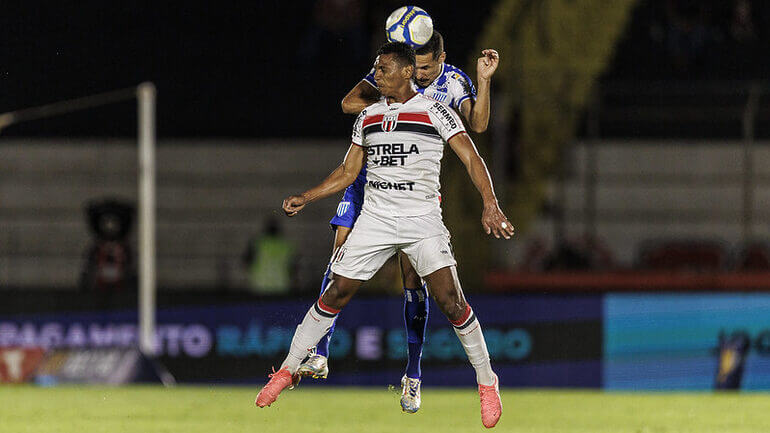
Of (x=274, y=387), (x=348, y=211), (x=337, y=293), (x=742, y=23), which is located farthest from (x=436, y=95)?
(x=742, y=23)

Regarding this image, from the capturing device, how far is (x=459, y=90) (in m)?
8.41

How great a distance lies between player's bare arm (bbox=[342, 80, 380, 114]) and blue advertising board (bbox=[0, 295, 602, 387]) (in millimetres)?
5453

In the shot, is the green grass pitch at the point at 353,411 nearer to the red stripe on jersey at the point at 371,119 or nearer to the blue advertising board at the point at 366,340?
the blue advertising board at the point at 366,340

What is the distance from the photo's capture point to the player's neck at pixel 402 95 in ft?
26.5

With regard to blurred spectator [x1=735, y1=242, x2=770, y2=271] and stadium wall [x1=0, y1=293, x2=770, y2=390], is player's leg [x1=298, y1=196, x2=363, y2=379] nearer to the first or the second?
stadium wall [x1=0, y1=293, x2=770, y2=390]

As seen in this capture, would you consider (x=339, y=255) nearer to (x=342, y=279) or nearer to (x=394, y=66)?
(x=342, y=279)

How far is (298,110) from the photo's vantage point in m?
20.9

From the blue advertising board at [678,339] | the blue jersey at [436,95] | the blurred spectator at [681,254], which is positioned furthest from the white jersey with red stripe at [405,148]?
the blurred spectator at [681,254]

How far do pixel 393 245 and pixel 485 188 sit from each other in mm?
724

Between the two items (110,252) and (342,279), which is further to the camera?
(110,252)

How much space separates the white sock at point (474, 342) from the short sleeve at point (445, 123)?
3.88ft

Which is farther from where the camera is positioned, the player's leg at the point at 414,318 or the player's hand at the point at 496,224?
the player's leg at the point at 414,318

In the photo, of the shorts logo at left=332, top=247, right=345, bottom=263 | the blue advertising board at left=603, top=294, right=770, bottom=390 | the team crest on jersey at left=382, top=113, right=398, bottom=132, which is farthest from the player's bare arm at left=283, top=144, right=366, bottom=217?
the blue advertising board at left=603, top=294, right=770, bottom=390

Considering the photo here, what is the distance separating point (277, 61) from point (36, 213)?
15.8 feet
